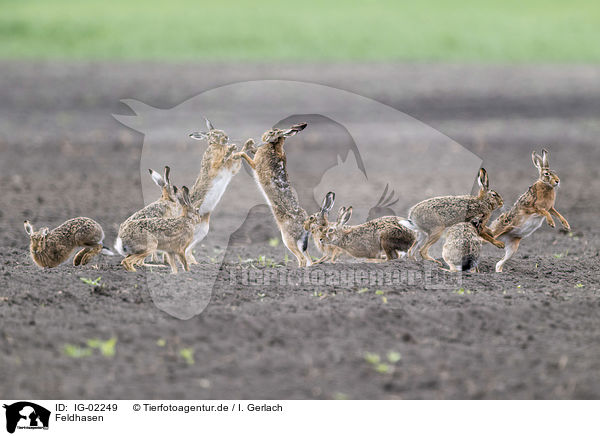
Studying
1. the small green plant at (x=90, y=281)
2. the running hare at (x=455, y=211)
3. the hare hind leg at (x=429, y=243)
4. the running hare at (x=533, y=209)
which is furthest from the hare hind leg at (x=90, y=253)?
the running hare at (x=533, y=209)

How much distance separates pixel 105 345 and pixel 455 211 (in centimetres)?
398

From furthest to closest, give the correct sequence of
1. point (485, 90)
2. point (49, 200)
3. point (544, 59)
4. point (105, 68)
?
point (544, 59) < point (105, 68) < point (485, 90) < point (49, 200)

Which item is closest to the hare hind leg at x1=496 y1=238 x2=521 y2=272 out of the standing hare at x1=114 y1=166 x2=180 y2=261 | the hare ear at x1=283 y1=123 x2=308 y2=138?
the hare ear at x1=283 y1=123 x2=308 y2=138

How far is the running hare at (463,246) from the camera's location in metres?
8.19

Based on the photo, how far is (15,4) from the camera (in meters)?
41.8

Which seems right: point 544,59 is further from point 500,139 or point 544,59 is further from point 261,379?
point 261,379

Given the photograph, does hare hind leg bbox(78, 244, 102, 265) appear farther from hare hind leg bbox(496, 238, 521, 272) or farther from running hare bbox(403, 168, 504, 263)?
hare hind leg bbox(496, 238, 521, 272)

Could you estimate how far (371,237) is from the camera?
8.75m

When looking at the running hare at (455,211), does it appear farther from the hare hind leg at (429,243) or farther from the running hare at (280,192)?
the running hare at (280,192)

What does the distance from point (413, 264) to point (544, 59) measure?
26.3m

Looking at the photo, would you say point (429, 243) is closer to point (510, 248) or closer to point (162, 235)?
point (510, 248)

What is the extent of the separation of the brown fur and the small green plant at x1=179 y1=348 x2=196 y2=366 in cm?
268

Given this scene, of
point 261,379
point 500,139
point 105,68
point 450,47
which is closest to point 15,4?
point 105,68

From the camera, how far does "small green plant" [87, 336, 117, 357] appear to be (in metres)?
6.36
